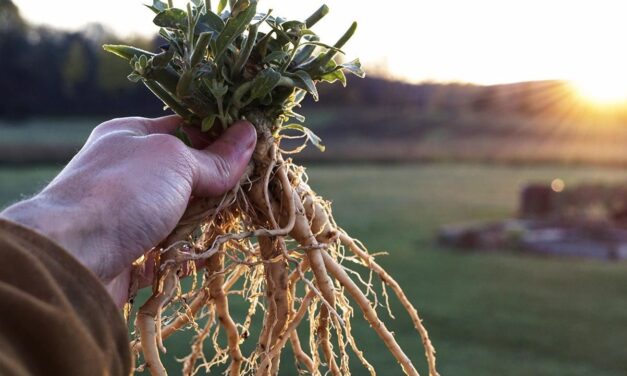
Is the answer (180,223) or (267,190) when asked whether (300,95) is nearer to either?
(267,190)

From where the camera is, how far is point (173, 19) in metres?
1.13

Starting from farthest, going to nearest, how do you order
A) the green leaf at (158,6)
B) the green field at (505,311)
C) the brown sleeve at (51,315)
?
1. the green field at (505,311)
2. the green leaf at (158,6)
3. the brown sleeve at (51,315)

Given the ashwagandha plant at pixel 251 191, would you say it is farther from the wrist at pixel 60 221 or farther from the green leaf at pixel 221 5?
the wrist at pixel 60 221

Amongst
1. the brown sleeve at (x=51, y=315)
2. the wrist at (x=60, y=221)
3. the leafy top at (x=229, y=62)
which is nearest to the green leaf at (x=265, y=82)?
the leafy top at (x=229, y=62)

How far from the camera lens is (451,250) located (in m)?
6.46

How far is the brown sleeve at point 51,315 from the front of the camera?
745mm

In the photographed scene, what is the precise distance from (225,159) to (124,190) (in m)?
0.20

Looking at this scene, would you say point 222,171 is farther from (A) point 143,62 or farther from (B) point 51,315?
(B) point 51,315

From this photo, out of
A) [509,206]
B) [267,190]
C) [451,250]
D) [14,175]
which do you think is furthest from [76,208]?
[14,175]

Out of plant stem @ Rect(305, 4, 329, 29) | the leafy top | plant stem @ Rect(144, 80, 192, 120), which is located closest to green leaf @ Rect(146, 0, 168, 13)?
the leafy top

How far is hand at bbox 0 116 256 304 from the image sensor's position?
0.96 metres

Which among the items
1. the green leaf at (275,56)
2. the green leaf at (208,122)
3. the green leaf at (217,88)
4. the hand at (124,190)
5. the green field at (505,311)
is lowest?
the green field at (505,311)

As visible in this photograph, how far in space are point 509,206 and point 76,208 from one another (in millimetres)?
9035

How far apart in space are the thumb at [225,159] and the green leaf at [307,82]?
0.11m
